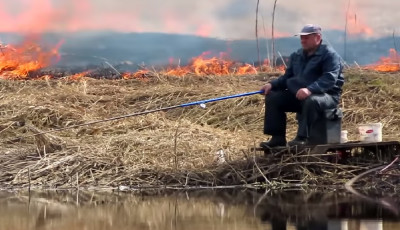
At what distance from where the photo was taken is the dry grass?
6.49m

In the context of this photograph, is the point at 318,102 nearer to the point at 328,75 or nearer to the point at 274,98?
the point at 328,75

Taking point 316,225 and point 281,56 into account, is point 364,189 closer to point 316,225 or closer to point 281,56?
point 316,225

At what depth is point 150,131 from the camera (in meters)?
8.44

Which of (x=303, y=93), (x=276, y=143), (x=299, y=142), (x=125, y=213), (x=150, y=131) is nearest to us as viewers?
(x=125, y=213)

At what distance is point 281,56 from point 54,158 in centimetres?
625

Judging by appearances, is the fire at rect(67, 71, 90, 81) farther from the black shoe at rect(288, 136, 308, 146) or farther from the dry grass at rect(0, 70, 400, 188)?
the black shoe at rect(288, 136, 308, 146)

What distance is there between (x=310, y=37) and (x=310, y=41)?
36mm

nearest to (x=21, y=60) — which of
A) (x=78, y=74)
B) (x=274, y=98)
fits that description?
(x=78, y=74)

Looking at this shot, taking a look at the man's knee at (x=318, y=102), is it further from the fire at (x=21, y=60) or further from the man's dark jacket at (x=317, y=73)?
the fire at (x=21, y=60)

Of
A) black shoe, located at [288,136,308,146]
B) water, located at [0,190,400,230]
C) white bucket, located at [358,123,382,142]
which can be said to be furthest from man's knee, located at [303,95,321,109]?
water, located at [0,190,400,230]

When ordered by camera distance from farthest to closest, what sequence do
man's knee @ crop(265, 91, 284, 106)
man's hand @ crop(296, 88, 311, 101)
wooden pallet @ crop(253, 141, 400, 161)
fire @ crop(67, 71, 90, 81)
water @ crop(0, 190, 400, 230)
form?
A: fire @ crop(67, 71, 90, 81) → man's knee @ crop(265, 91, 284, 106) → wooden pallet @ crop(253, 141, 400, 161) → man's hand @ crop(296, 88, 311, 101) → water @ crop(0, 190, 400, 230)

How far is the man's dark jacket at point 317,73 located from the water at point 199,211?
1.02 meters

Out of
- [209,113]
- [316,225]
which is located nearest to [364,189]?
[316,225]

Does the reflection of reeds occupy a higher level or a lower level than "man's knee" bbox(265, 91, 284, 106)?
lower
